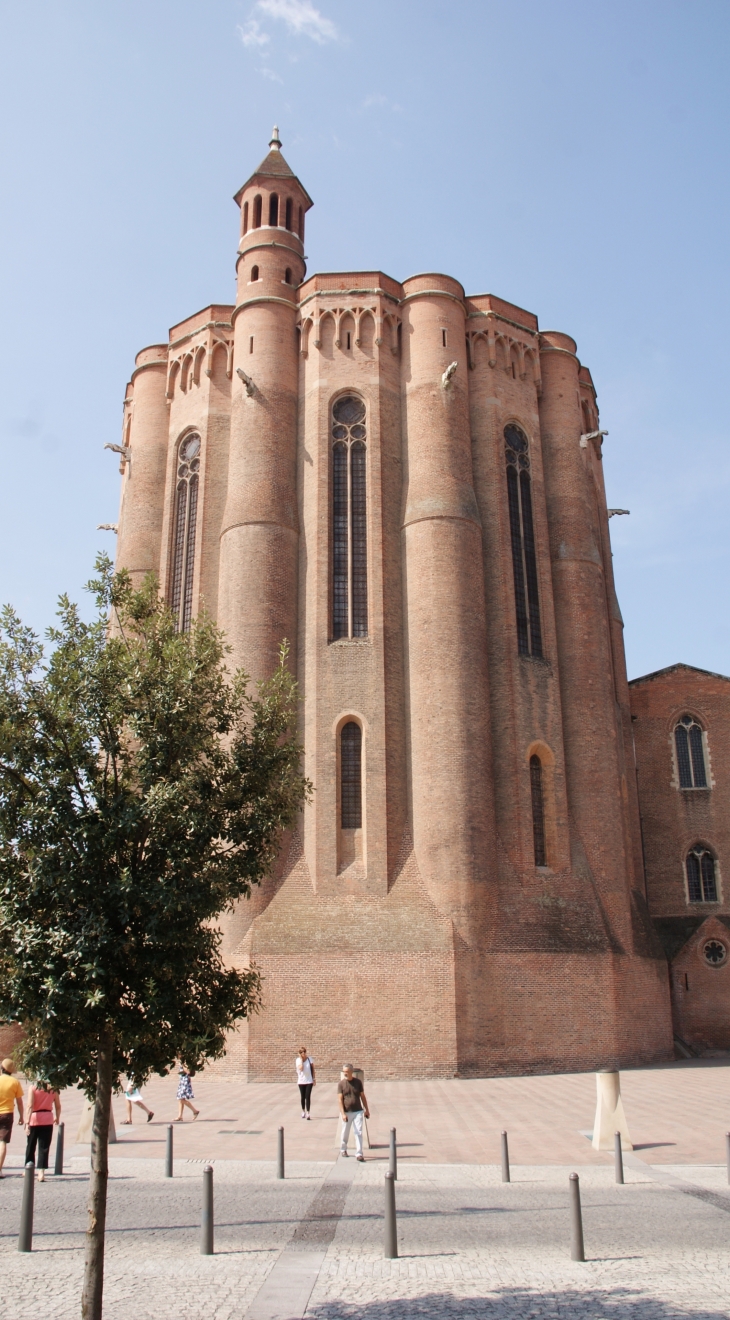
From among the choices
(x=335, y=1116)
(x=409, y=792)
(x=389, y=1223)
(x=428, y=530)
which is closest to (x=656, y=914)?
(x=409, y=792)

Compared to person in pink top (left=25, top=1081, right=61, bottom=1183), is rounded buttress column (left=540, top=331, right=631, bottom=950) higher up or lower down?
higher up

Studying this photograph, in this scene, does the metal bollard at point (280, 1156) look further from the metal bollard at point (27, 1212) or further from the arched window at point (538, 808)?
the arched window at point (538, 808)

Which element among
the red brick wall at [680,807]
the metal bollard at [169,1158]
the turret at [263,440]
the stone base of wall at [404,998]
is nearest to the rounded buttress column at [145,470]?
the turret at [263,440]

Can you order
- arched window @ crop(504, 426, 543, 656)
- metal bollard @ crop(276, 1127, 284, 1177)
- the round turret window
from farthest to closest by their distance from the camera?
the round turret window < arched window @ crop(504, 426, 543, 656) < metal bollard @ crop(276, 1127, 284, 1177)

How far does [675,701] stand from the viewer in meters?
34.3

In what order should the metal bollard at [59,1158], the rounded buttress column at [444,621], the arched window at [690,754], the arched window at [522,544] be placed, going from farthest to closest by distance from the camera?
the arched window at [690,754]
the arched window at [522,544]
the rounded buttress column at [444,621]
the metal bollard at [59,1158]

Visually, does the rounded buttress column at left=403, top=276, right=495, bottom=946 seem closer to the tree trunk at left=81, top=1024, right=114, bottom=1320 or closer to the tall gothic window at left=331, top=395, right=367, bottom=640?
the tall gothic window at left=331, top=395, right=367, bottom=640

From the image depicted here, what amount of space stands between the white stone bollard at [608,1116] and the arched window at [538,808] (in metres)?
12.3

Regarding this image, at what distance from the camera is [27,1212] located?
860 cm

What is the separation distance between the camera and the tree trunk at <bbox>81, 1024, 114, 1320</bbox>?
6.61 m

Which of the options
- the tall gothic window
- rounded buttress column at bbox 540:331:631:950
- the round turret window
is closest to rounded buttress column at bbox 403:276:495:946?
the tall gothic window

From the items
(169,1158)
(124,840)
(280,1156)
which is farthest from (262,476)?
(124,840)

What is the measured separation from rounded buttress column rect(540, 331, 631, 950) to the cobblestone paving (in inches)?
571

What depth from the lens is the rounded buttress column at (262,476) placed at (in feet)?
84.3
